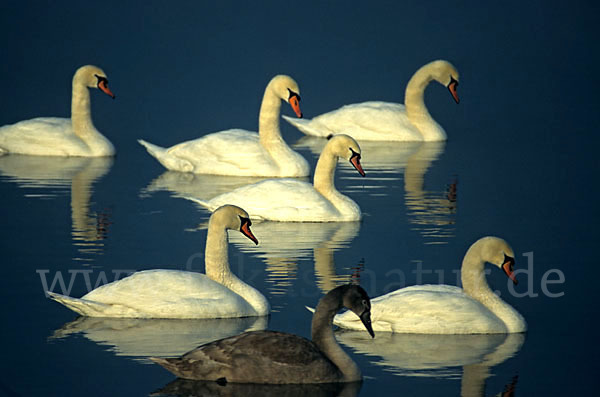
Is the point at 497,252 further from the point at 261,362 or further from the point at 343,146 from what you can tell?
Result: the point at 343,146

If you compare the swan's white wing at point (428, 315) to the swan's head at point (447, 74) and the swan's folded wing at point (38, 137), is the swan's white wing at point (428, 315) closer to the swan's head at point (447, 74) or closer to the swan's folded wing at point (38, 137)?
the swan's folded wing at point (38, 137)

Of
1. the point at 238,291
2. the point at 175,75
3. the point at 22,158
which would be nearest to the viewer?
the point at 238,291

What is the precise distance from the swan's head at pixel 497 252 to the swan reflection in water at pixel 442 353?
62 centimetres

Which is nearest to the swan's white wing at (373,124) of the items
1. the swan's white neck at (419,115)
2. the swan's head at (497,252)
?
the swan's white neck at (419,115)

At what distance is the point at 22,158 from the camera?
71.6 feet

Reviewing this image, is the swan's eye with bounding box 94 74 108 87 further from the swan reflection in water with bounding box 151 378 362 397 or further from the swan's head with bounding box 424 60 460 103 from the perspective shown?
the swan reflection in water with bounding box 151 378 362 397

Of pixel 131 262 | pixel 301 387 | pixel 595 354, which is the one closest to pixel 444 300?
pixel 595 354

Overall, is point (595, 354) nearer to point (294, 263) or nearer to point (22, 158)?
point (294, 263)

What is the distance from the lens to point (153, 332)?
11.4m

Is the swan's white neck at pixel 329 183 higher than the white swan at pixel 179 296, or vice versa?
the swan's white neck at pixel 329 183

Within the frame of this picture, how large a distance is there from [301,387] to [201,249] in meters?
5.06

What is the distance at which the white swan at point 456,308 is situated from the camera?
11.5 m

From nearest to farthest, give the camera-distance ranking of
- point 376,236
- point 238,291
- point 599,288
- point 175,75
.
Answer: point 238,291
point 599,288
point 376,236
point 175,75

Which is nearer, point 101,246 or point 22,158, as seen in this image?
point 101,246
